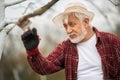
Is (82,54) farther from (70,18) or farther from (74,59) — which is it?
(70,18)

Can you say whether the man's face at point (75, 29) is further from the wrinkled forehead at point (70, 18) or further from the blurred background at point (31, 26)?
the blurred background at point (31, 26)

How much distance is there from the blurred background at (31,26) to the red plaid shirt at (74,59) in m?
1.02

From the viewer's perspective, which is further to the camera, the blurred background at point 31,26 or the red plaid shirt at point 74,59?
the blurred background at point 31,26

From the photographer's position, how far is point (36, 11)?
14.3ft

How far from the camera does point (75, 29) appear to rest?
3170 millimetres

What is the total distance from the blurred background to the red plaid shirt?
3.35ft

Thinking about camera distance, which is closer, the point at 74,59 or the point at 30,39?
the point at 30,39

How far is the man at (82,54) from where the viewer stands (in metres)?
3.15

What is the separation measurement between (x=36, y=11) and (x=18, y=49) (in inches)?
16.5

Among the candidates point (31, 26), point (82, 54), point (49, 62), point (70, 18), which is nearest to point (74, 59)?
point (82, 54)

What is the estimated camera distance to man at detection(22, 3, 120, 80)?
10.3 ft

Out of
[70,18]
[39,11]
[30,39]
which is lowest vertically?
[30,39]

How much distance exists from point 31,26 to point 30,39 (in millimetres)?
1219

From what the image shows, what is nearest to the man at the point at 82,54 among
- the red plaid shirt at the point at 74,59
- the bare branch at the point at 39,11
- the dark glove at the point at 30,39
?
the red plaid shirt at the point at 74,59
